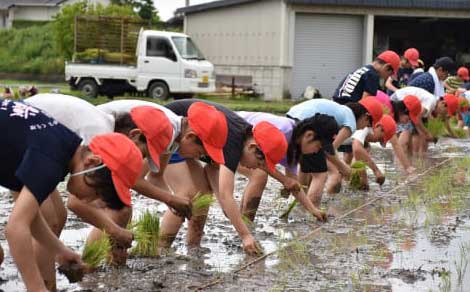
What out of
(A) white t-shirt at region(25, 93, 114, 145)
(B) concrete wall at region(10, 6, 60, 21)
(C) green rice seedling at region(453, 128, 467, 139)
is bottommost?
(C) green rice seedling at region(453, 128, 467, 139)

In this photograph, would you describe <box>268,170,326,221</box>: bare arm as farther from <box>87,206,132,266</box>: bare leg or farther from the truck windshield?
the truck windshield

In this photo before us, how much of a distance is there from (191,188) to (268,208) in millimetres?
2036

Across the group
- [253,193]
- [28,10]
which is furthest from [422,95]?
[28,10]

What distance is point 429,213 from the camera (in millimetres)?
7785

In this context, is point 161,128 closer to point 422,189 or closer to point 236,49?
point 422,189

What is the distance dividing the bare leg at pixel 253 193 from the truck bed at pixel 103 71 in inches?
748

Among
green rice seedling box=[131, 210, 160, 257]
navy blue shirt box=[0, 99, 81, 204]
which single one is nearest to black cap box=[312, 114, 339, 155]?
green rice seedling box=[131, 210, 160, 257]

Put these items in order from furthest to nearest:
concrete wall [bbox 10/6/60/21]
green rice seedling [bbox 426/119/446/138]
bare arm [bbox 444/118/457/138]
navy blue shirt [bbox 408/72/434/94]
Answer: concrete wall [bbox 10/6/60/21], bare arm [bbox 444/118/457/138], green rice seedling [bbox 426/119/446/138], navy blue shirt [bbox 408/72/434/94]

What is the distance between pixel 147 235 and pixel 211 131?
0.75m

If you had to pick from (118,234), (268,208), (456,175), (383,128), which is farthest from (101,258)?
(456,175)

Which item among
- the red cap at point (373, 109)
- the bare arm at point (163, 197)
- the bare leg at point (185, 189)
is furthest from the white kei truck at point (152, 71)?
the bare arm at point (163, 197)

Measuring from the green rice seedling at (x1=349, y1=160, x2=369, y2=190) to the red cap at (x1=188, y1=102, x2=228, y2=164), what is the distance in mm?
3663

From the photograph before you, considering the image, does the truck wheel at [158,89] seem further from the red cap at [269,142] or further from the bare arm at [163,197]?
the bare arm at [163,197]

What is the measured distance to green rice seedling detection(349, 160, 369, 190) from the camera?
30.0 ft
